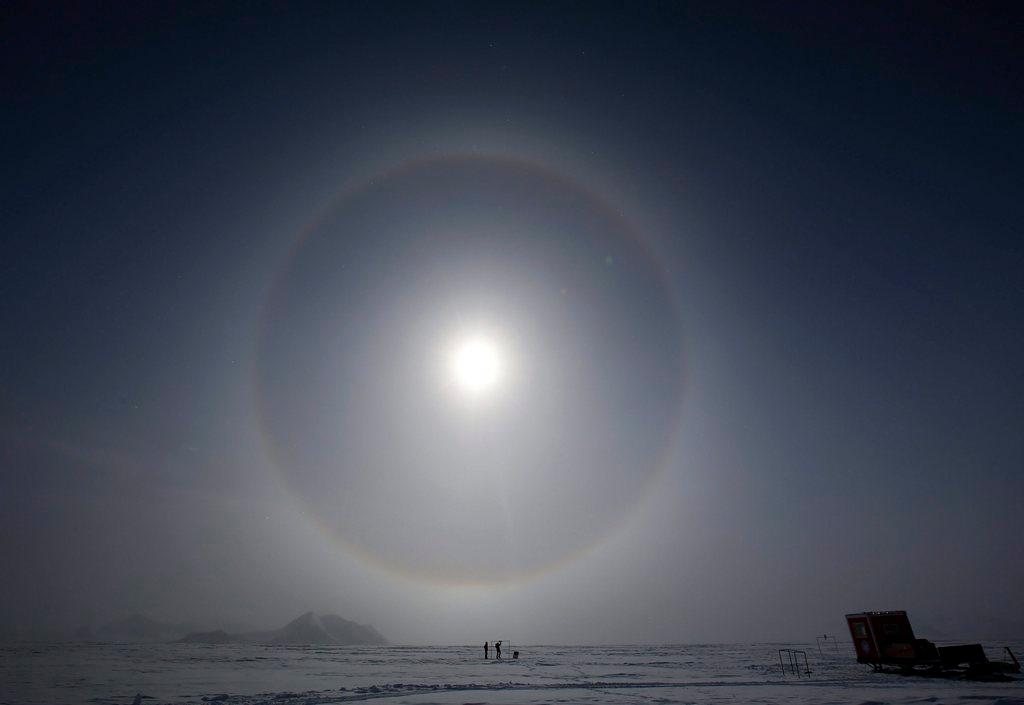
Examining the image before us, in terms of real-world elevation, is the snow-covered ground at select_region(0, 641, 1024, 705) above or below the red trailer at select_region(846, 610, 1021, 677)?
below

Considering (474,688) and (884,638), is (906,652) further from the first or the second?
(474,688)

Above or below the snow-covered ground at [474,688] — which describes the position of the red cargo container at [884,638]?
above

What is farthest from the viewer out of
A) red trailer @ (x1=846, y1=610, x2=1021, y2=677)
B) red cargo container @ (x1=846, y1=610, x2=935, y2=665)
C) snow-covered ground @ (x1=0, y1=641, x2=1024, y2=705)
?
red cargo container @ (x1=846, y1=610, x2=935, y2=665)

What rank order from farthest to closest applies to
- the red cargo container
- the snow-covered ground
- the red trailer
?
the red cargo container, the red trailer, the snow-covered ground

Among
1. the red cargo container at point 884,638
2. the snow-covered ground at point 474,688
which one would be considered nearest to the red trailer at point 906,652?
the red cargo container at point 884,638

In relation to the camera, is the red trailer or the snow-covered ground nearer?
the snow-covered ground

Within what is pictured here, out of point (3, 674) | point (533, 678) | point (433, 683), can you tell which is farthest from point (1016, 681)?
point (3, 674)

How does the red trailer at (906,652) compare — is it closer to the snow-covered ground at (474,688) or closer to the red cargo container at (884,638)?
the red cargo container at (884,638)

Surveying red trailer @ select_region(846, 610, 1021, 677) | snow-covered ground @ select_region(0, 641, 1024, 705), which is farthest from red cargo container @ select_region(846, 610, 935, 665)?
snow-covered ground @ select_region(0, 641, 1024, 705)

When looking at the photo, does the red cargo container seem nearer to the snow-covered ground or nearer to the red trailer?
the red trailer
